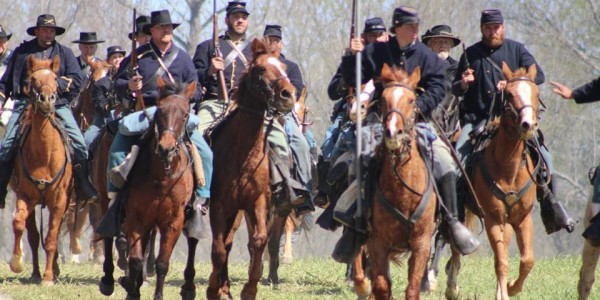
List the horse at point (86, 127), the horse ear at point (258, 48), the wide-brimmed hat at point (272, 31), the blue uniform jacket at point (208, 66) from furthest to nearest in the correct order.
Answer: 1. the horse at point (86, 127)
2. the wide-brimmed hat at point (272, 31)
3. the blue uniform jacket at point (208, 66)
4. the horse ear at point (258, 48)

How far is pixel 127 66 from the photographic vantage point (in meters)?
15.4

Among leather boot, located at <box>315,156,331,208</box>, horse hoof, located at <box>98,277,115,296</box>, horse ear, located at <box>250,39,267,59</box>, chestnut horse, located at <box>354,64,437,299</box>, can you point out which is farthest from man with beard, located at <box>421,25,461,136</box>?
horse hoof, located at <box>98,277,115,296</box>

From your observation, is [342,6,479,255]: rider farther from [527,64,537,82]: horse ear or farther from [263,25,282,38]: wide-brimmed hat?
[263,25,282,38]: wide-brimmed hat

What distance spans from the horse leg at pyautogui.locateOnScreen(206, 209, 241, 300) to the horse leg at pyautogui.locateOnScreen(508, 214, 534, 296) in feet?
10.5

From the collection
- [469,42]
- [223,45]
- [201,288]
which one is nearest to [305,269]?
[201,288]

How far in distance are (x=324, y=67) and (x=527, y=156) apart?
100.0 ft

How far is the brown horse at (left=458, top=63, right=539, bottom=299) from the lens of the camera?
14.3 m

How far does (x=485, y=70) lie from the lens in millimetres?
15547

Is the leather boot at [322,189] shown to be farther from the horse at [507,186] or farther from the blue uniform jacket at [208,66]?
the horse at [507,186]

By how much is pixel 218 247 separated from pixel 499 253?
3.09 metres

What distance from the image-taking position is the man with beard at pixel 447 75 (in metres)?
17.7

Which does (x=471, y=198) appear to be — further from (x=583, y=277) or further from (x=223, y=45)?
(x=223, y=45)

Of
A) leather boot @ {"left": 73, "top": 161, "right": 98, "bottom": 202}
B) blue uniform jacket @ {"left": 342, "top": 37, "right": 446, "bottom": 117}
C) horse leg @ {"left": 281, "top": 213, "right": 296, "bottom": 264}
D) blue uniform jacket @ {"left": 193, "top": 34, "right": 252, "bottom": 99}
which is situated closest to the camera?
blue uniform jacket @ {"left": 342, "top": 37, "right": 446, "bottom": 117}

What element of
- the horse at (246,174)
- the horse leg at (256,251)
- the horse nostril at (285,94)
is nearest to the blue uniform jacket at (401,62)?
the horse nostril at (285,94)
